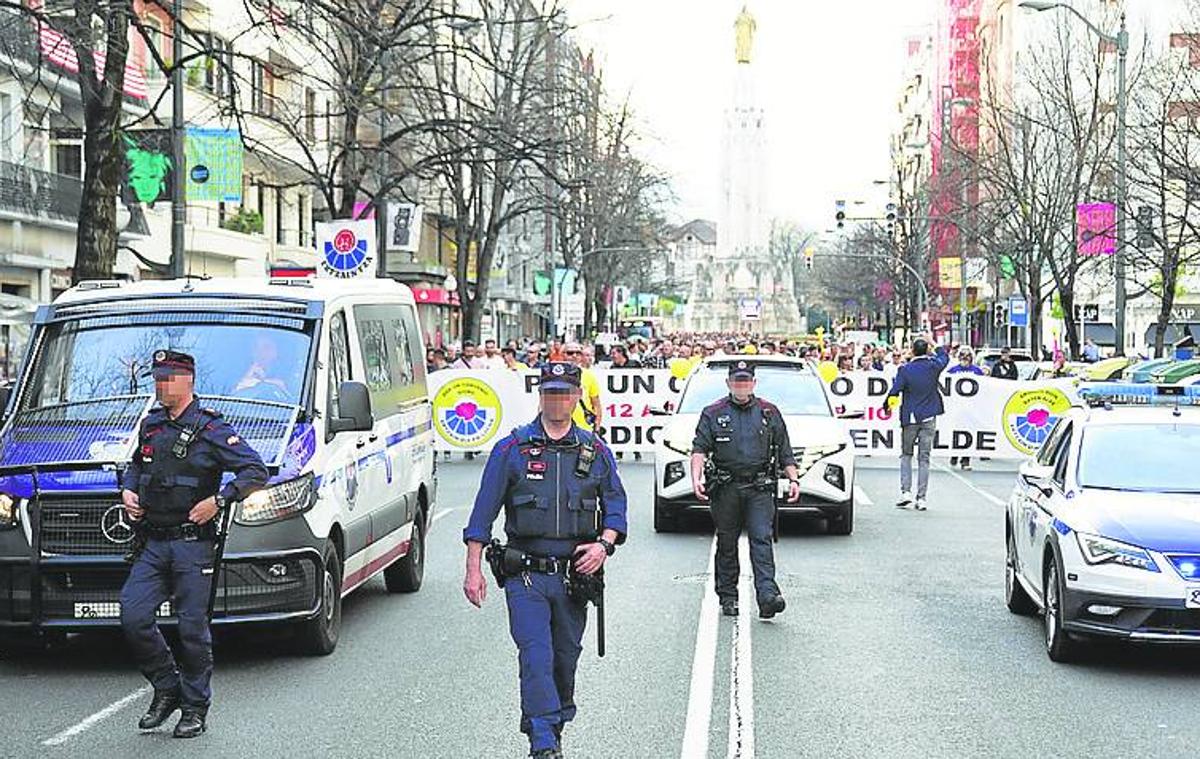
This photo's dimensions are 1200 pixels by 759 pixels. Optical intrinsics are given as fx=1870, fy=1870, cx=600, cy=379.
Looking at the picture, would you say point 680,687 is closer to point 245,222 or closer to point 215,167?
point 215,167

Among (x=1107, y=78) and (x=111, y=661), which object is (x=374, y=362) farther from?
(x=1107, y=78)

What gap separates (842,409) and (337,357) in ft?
59.4

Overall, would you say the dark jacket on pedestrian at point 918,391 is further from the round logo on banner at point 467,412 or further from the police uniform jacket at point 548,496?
the police uniform jacket at point 548,496

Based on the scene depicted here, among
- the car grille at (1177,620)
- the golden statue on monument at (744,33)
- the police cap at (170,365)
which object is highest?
the golden statue on monument at (744,33)

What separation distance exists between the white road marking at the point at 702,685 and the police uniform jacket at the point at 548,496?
1231 mm

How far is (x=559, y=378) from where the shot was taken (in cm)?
741

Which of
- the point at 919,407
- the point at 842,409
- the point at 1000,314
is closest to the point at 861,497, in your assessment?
the point at 919,407

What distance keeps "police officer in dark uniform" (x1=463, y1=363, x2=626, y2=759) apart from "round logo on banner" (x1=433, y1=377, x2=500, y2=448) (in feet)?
68.2

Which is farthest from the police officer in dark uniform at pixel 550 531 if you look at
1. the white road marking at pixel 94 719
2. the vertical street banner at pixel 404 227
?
the vertical street banner at pixel 404 227

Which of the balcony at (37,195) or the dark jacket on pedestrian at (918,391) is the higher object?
the balcony at (37,195)

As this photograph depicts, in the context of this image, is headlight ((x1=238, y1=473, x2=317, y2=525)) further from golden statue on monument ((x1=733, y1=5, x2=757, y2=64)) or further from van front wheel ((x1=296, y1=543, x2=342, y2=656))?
golden statue on monument ((x1=733, y1=5, x2=757, y2=64))

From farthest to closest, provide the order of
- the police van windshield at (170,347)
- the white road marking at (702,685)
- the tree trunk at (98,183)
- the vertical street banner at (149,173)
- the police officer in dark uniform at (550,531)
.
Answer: the vertical street banner at (149,173) → the tree trunk at (98,183) → the police van windshield at (170,347) → the white road marking at (702,685) → the police officer in dark uniform at (550,531)

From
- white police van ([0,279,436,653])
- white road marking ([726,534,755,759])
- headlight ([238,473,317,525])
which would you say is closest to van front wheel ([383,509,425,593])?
white police van ([0,279,436,653])

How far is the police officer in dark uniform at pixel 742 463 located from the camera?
11969 mm
